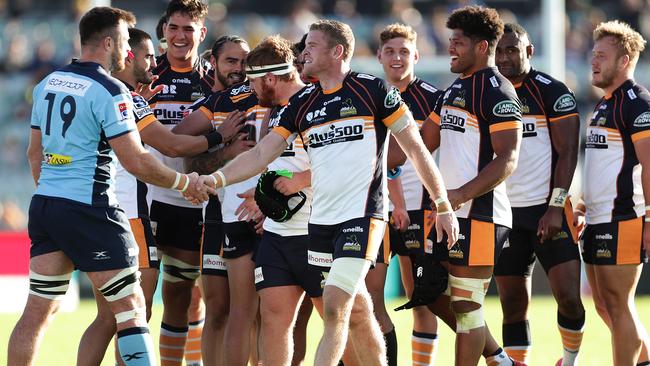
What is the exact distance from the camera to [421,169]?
765 cm

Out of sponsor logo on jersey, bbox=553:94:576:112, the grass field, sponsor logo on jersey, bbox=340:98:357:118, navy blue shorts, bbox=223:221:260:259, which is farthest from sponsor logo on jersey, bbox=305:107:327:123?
the grass field

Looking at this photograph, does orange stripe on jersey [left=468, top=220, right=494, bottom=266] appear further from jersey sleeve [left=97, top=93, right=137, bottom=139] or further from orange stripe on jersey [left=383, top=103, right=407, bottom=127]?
jersey sleeve [left=97, top=93, right=137, bottom=139]

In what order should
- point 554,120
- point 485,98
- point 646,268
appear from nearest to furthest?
point 485,98 → point 554,120 → point 646,268

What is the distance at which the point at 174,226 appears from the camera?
31.3 ft

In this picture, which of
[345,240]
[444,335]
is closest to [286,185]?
[345,240]

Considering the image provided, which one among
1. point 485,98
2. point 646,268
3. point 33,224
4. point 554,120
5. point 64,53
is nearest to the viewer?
point 33,224

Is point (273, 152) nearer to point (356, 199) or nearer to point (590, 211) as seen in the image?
point (356, 199)

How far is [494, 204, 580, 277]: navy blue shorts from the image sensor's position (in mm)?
9039

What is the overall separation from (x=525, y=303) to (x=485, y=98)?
199cm

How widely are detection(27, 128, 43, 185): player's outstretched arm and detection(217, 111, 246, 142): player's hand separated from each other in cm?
144

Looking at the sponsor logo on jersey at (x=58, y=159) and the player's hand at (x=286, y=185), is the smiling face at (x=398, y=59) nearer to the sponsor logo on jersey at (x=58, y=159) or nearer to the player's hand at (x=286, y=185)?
the player's hand at (x=286, y=185)

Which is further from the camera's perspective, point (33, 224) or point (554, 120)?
point (554, 120)

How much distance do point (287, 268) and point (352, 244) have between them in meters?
0.68

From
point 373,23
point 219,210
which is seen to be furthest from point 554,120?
point 373,23
